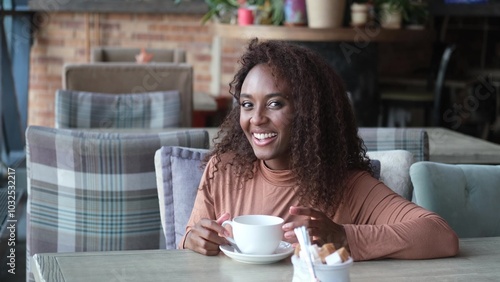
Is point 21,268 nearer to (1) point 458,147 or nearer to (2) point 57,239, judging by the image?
(2) point 57,239

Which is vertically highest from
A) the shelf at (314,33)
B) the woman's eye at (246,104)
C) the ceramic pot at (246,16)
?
the ceramic pot at (246,16)

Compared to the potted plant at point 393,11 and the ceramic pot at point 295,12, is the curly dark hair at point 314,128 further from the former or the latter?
the potted plant at point 393,11

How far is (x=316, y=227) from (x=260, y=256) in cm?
12

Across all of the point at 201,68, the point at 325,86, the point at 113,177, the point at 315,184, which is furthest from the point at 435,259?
the point at 201,68

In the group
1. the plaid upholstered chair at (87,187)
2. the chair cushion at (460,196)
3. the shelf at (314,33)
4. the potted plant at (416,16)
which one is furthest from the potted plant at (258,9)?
the chair cushion at (460,196)

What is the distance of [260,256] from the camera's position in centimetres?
149

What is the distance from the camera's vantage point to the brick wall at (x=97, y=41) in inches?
250

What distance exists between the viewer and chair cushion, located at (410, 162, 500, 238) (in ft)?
6.54

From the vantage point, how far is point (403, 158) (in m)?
2.19

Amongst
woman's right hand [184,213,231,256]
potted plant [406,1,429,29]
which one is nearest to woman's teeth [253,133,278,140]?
woman's right hand [184,213,231,256]

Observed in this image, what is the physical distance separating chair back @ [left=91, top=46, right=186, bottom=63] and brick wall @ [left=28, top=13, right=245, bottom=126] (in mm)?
748

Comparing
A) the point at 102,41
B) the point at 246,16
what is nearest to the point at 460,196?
the point at 246,16

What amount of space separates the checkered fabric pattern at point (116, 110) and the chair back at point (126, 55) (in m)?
1.88

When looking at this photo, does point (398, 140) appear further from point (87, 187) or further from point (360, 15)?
point (360, 15)
